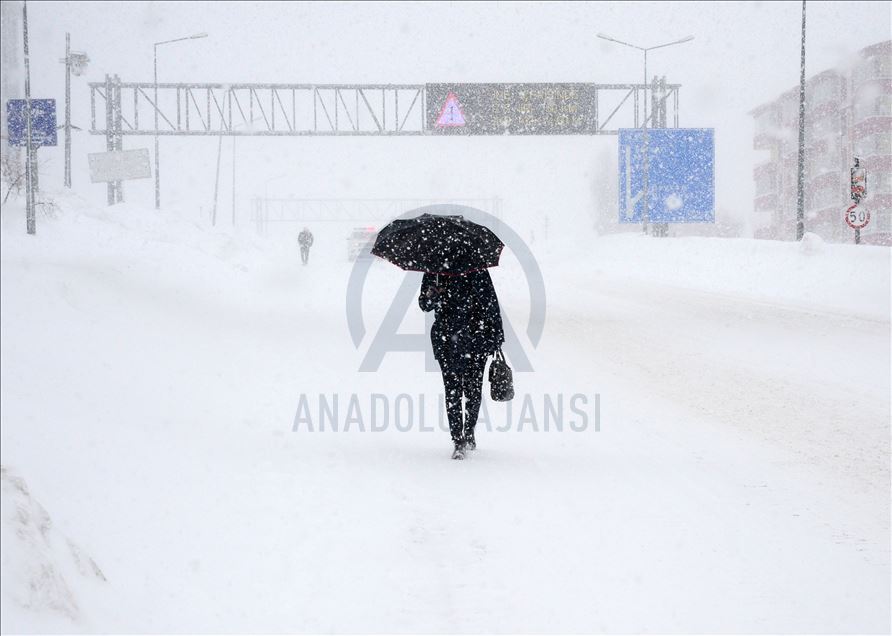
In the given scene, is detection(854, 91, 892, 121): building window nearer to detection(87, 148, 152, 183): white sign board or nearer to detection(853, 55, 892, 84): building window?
detection(853, 55, 892, 84): building window

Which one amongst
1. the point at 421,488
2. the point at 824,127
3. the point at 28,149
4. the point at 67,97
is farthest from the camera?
the point at 824,127

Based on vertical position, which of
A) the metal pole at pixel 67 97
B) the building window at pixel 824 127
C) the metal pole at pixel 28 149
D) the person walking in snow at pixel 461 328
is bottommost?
the person walking in snow at pixel 461 328

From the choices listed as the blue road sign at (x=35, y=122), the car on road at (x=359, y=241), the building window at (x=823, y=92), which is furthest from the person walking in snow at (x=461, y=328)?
the building window at (x=823, y=92)

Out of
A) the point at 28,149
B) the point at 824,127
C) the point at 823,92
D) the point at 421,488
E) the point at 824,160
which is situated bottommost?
the point at 421,488

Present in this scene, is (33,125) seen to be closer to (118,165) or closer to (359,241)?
(118,165)

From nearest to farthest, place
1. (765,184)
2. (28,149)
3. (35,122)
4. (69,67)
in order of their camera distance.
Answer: (28,149), (35,122), (69,67), (765,184)

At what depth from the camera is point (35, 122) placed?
23375 millimetres

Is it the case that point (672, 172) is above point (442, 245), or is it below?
above

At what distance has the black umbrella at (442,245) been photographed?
21.7 ft

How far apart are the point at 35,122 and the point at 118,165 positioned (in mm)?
15547

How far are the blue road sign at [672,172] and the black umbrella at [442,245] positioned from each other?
108 feet

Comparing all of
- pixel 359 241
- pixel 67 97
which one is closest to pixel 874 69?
pixel 359 241

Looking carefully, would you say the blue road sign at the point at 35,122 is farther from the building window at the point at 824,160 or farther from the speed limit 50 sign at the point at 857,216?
the building window at the point at 824,160

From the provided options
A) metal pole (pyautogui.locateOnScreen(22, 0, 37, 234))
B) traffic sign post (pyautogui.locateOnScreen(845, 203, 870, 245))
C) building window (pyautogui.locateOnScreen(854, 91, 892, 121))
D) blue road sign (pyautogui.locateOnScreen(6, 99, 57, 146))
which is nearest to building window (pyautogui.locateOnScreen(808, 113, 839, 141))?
building window (pyautogui.locateOnScreen(854, 91, 892, 121))
